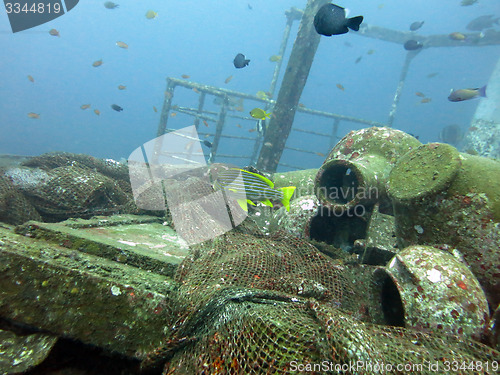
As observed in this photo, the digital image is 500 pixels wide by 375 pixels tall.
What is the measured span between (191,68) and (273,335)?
623 ft

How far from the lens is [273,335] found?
142 cm

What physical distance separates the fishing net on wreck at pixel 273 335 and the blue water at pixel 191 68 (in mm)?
110166

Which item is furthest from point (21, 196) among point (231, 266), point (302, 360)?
point (302, 360)

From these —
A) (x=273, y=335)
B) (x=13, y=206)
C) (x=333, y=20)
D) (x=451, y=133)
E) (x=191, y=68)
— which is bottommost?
(x=13, y=206)

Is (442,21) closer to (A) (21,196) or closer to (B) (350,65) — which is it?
(B) (350,65)

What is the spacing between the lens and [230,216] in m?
3.40

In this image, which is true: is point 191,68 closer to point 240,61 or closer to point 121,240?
point 240,61

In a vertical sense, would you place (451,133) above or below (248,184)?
above

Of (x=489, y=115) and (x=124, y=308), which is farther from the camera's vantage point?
(x=489, y=115)

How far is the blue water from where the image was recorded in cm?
11894

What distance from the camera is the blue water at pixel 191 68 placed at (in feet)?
390

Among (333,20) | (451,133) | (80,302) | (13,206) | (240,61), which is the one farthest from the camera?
(451,133)

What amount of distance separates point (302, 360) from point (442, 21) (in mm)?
144702

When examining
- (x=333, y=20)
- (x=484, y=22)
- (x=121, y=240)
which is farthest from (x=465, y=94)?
(x=484, y=22)
